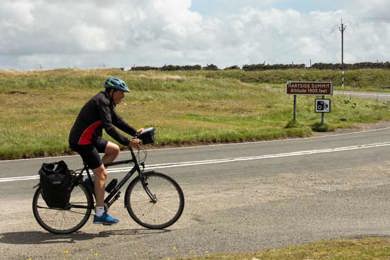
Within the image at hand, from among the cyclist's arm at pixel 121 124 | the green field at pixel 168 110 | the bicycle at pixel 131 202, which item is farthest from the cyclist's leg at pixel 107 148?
the green field at pixel 168 110

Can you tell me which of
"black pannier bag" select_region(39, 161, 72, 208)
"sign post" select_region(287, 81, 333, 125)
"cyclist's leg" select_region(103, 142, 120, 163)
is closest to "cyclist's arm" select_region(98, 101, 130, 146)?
"cyclist's leg" select_region(103, 142, 120, 163)

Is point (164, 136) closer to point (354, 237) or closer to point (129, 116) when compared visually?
point (129, 116)

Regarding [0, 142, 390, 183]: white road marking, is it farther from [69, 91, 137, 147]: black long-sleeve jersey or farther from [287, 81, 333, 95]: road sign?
[287, 81, 333, 95]: road sign

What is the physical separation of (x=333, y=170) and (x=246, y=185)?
270cm

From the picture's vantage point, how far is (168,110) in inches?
1348

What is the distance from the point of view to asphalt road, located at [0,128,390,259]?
6.90 meters

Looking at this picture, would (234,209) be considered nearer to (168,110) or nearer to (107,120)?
(107,120)

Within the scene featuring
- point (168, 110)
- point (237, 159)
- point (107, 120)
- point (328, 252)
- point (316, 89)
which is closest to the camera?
point (328, 252)

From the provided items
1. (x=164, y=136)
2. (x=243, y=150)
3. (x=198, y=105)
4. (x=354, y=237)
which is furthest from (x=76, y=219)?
(x=198, y=105)

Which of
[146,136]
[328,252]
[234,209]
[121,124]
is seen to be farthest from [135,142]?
[328,252]

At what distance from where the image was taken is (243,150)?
16.8m

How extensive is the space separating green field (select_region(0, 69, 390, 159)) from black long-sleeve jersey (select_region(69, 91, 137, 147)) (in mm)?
9008

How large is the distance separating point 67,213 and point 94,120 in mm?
1276

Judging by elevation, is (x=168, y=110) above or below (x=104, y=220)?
below
